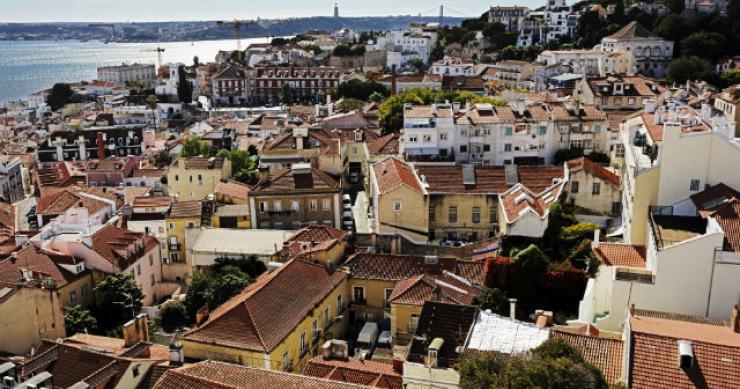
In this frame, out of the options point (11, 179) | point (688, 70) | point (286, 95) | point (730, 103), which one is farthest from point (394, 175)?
point (286, 95)

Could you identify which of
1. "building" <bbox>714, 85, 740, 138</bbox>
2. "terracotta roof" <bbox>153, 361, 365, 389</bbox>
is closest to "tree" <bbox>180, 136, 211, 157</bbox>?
"terracotta roof" <bbox>153, 361, 365, 389</bbox>

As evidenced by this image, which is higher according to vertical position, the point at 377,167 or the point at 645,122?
the point at 645,122

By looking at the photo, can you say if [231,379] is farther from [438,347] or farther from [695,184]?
[695,184]

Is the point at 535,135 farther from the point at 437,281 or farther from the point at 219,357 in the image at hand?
the point at 219,357

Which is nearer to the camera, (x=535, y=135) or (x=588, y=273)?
(x=588, y=273)

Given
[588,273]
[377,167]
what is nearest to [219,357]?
[588,273]

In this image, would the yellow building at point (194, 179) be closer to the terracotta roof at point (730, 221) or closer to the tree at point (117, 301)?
the tree at point (117, 301)
